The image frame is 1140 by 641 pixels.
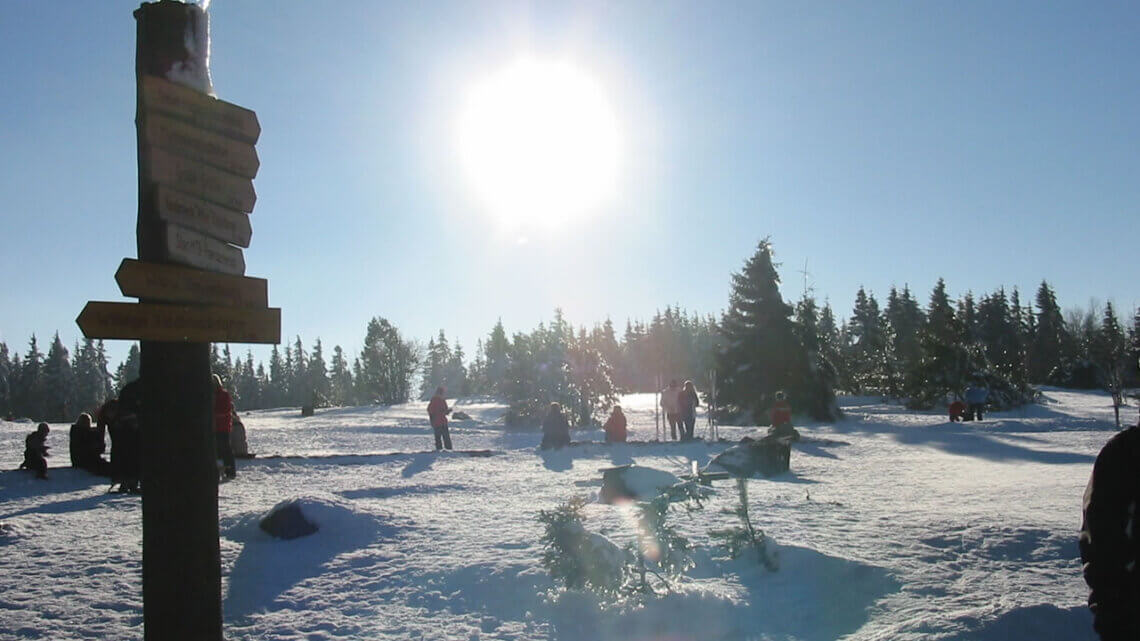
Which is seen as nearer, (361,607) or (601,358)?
(361,607)

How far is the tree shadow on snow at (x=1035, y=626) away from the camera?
5312mm

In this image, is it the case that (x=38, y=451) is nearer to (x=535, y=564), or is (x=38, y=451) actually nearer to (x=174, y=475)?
(x=535, y=564)

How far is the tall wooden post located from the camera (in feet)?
11.3

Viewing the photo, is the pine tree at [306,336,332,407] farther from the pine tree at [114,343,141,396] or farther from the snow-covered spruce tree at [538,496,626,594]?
the snow-covered spruce tree at [538,496,626,594]

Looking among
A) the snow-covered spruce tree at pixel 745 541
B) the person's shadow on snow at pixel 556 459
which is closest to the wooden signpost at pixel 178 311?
the snow-covered spruce tree at pixel 745 541

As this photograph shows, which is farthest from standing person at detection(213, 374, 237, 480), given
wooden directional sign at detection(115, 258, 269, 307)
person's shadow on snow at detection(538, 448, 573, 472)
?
wooden directional sign at detection(115, 258, 269, 307)

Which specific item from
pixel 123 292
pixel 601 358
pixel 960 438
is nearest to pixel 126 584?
pixel 123 292

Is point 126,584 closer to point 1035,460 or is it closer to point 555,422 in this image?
point 555,422

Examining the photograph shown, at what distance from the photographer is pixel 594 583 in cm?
606

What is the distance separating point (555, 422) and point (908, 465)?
26.0 feet

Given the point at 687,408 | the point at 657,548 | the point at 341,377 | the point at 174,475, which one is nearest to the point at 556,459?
the point at 687,408

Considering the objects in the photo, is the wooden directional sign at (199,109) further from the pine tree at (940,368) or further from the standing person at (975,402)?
the pine tree at (940,368)

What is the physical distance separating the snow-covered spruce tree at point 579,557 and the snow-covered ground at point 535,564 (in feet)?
0.86

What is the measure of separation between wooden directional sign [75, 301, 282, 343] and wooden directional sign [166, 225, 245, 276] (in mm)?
222
